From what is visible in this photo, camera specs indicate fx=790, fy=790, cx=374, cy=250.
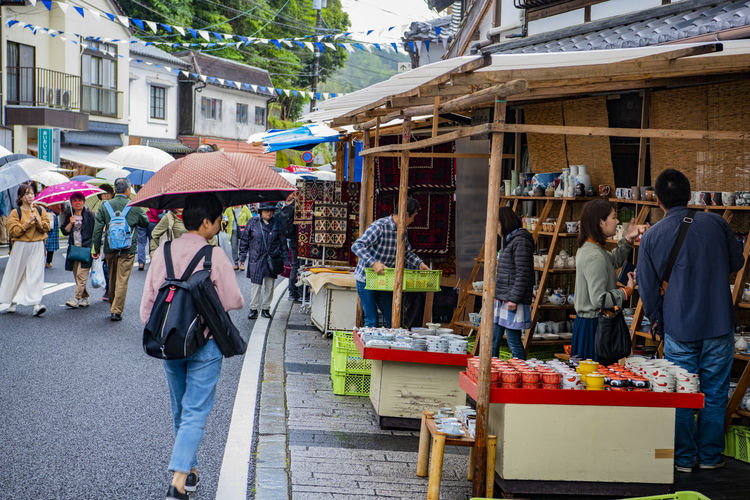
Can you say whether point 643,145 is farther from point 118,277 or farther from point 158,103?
point 158,103

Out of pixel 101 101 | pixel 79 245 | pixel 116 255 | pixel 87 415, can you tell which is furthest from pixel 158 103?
pixel 87 415

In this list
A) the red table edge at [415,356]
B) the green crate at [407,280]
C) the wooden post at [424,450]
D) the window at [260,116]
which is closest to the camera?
the wooden post at [424,450]

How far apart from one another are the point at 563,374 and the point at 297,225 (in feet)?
31.0

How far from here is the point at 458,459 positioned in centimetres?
626

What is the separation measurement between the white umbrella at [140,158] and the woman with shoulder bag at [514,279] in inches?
454

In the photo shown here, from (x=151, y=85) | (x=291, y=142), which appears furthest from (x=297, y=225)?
(x=151, y=85)

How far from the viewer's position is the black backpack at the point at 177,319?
16.1ft

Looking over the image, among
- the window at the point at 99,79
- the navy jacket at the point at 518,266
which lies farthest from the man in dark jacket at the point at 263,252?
the window at the point at 99,79

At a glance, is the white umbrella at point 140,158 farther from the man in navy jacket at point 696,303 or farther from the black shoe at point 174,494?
the man in navy jacket at point 696,303

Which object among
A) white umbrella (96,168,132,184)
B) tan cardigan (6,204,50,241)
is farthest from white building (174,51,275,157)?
tan cardigan (6,204,50,241)

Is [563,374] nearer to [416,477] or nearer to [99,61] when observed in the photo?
[416,477]

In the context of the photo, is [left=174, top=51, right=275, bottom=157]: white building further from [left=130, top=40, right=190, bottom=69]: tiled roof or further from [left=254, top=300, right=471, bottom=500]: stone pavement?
[left=254, top=300, right=471, bottom=500]: stone pavement

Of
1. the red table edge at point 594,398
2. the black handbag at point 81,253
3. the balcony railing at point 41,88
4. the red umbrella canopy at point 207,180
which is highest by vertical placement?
the balcony railing at point 41,88

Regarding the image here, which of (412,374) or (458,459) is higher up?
(412,374)
